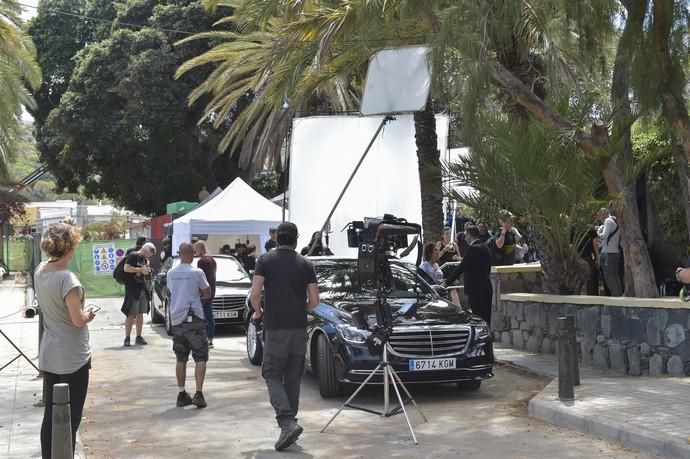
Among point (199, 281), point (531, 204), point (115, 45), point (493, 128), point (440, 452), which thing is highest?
point (115, 45)

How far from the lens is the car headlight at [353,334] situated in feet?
30.8

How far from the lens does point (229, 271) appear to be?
17.7m

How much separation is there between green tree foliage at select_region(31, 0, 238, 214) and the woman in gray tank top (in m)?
30.0

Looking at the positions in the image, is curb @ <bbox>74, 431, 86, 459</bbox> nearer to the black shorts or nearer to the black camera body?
the black shorts

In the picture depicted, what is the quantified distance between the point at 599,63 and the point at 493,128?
1.78 m

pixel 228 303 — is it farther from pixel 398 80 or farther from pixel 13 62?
pixel 13 62

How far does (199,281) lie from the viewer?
9703mm

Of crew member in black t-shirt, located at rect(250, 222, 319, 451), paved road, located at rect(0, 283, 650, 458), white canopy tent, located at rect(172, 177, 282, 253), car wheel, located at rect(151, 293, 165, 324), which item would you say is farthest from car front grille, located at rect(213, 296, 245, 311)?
crew member in black t-shirt, located at rect(250, 222, 319, 451)

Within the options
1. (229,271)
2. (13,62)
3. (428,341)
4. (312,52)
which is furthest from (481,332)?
(13,62)

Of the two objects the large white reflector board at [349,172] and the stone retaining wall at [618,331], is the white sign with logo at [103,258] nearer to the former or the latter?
the large white reflector board at [349,172]

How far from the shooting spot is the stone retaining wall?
10.2 metres

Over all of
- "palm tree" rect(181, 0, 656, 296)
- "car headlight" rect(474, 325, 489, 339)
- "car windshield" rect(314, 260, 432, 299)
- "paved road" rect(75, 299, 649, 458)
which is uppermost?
"palm tree" rect(181, 0, 656, 296)

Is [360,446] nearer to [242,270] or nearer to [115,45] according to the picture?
[242,270]

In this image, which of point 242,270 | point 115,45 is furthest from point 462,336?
point 115,45
